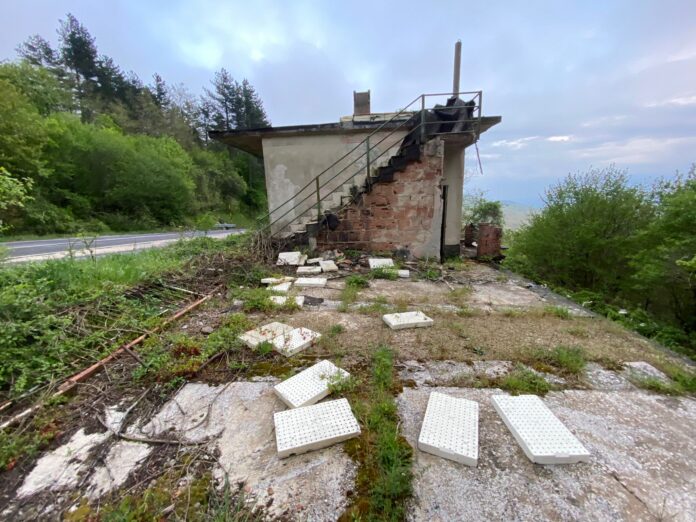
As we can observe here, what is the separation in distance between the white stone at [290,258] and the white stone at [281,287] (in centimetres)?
115

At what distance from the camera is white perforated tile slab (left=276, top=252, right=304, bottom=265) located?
582cm

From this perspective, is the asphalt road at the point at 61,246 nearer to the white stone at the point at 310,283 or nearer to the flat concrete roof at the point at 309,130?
the flat concrete roof at the point at 309,130

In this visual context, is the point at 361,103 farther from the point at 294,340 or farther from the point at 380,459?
the point at 380,459

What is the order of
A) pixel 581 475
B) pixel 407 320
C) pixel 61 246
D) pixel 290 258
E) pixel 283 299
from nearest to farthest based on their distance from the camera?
pixel 581 475
pixel 407 320
pixel 283 299
pixel 290 258
pixel 61 246

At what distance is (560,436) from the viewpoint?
1.61 metres

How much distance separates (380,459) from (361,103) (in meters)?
9.59

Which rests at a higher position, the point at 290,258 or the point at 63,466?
the point at 290,258

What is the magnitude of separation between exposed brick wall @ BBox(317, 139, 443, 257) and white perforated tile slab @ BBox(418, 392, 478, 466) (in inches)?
186

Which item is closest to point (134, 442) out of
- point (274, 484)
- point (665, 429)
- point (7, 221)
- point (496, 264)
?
point (274, 484)

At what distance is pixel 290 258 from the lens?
233 inches

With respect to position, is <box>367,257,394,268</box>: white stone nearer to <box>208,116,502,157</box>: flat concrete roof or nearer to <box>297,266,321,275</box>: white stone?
<box>297,266,321,275</box>: white stone

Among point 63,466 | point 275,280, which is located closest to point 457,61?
point 275,280

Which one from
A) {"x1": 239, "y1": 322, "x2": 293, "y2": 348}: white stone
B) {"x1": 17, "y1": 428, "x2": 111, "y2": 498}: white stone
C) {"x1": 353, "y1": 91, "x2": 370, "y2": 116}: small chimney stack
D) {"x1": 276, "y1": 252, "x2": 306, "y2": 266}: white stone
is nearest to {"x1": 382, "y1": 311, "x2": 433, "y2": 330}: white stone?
{"x1": 239, "y1": 322, "x2": 293, "y2": 348}: white stone

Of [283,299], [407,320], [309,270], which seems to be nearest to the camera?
[407,320]
